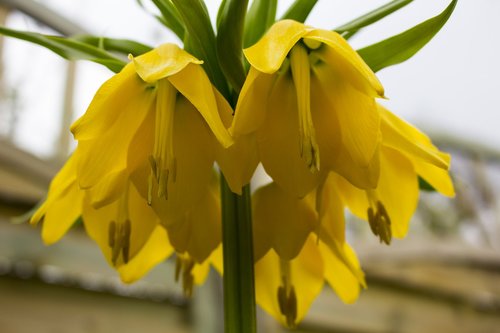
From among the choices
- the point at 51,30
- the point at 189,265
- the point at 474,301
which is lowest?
the point at 474,301

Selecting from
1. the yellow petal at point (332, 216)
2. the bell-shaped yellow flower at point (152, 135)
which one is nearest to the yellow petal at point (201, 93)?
the bell-shaped yellow flower at point (152, 135)

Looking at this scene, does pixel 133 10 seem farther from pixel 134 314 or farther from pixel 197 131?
pixel 197 131

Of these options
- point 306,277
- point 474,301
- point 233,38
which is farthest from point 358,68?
point 474,301

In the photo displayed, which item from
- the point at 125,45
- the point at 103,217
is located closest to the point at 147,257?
the point at 103,217

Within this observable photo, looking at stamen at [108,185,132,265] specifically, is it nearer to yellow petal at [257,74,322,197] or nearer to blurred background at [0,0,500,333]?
yellow petal at [257,74,322,197]

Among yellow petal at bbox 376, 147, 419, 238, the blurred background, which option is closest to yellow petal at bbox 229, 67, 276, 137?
yellow petal at bbox 376, 147, 419, 238

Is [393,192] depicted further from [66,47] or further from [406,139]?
[66,47]
